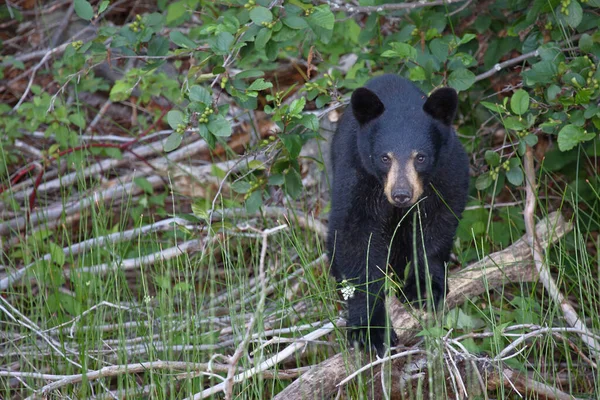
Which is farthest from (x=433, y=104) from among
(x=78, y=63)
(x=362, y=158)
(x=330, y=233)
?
(x=78, y=63)

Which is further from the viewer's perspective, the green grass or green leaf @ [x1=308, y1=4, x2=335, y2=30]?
green leaf @ [x1=308, y1=4, x2=335, y2=30]

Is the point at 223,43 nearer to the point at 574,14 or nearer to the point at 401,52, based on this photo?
the point at 401,52

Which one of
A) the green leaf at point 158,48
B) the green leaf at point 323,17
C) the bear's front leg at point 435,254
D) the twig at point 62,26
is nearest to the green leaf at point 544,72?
the bear's front leg at point 435,254

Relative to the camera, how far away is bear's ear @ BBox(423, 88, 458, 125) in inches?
141

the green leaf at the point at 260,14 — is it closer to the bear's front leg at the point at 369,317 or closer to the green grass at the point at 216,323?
the green grass at the point at 216,323

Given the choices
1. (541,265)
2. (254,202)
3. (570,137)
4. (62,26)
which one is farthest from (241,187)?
(62,26)

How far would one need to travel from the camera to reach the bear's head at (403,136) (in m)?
3.52

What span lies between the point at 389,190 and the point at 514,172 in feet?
3.50

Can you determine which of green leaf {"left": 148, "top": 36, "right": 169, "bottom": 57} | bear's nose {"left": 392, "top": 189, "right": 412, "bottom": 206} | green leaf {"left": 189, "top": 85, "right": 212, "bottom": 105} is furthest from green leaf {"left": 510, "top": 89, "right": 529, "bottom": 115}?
green leaf {"left": 148, "top": 36, "right": 169, "bottom": 57}

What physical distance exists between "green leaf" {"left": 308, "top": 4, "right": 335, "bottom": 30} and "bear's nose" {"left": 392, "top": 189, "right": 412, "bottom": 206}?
919 mm

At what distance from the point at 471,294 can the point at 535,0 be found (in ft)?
5.04

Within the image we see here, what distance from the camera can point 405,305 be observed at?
12.1 feet

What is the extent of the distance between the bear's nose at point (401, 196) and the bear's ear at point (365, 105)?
42 centimetres

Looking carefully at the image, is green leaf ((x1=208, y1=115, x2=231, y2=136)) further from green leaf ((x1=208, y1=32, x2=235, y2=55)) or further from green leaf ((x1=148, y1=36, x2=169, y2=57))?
green leaf ((x1=148, y1=36, x2=169, y2=57))
